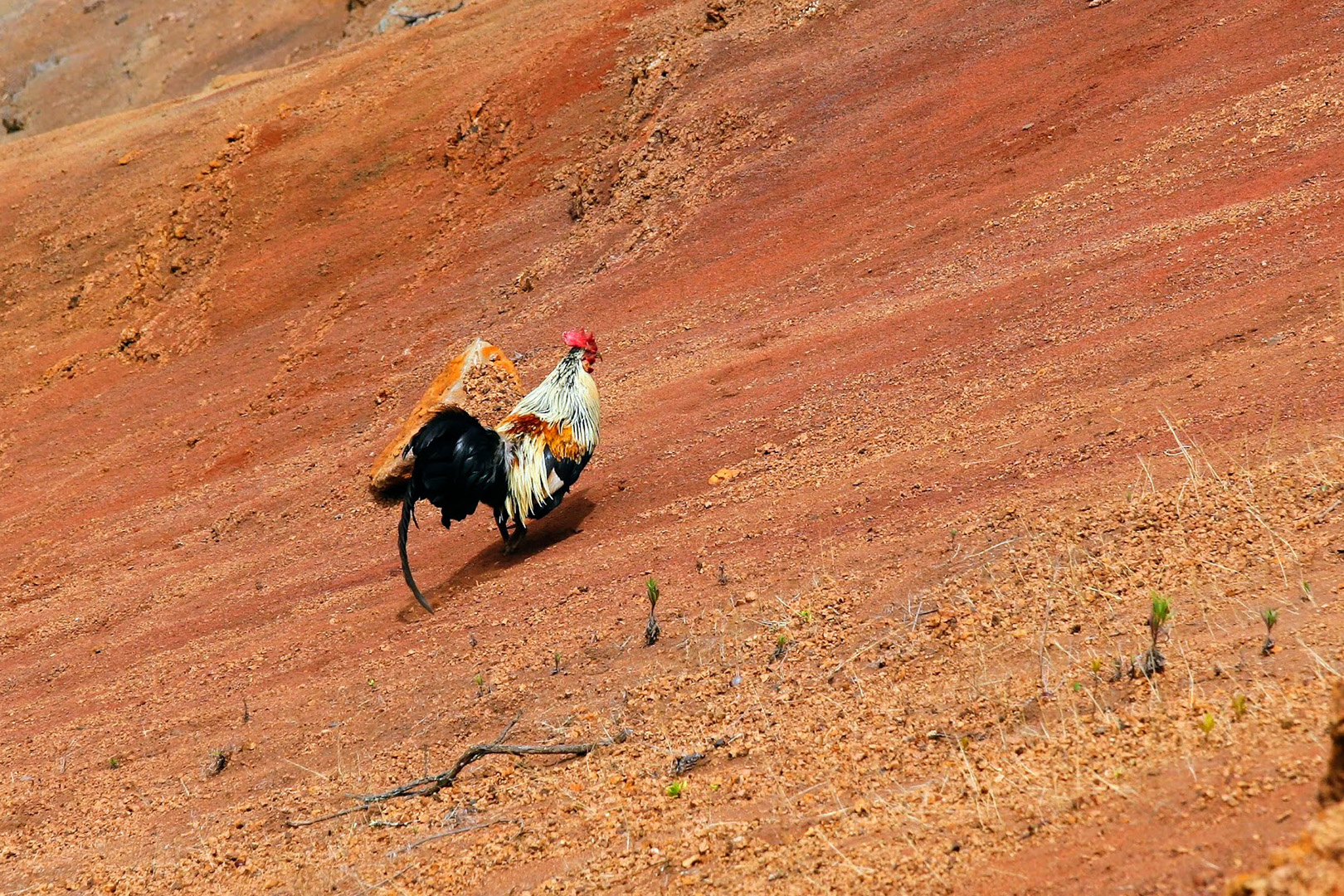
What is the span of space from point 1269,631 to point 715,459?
6.47 m

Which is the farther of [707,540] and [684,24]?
[684,24]

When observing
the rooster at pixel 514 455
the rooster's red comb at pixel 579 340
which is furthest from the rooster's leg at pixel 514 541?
the rooster's red comb at pixel 579 340

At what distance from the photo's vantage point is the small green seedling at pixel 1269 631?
500cm

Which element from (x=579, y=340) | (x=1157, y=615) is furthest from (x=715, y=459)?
(x=1157, y=615)

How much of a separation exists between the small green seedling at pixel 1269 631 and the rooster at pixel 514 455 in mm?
6250

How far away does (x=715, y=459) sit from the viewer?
442 inches

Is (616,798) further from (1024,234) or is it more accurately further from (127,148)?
(127,148)

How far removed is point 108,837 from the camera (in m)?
7.76

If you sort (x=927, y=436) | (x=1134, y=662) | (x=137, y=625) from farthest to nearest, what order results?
(x=137, y=625) → (x=927, y=436) → (x=1134, y=662)

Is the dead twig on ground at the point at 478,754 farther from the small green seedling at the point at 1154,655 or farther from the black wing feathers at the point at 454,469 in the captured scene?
the black wing feathers at the point at 454,469

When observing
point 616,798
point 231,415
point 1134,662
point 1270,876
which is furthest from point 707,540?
point 231,415

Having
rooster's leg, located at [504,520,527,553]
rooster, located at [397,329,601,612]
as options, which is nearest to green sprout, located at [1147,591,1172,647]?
rooster, located at [397,329,601,612]

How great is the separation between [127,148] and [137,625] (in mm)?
18030

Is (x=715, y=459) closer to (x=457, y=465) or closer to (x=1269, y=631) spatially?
(x=457, y=465)
